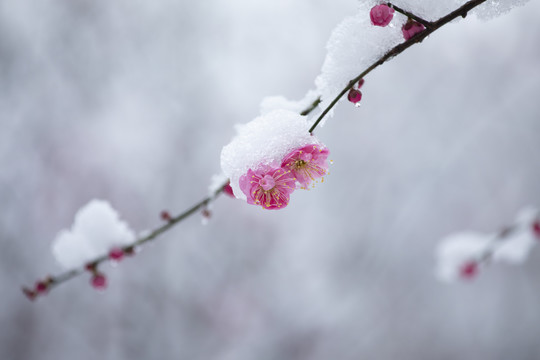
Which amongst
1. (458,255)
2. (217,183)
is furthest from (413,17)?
(458,255)

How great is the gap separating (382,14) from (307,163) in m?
0.37

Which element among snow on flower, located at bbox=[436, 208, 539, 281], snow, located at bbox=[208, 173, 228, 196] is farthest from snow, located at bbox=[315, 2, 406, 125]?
snow on flower, located at bbox=[436, 208, 539, 281]

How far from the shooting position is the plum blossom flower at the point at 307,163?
86 cm

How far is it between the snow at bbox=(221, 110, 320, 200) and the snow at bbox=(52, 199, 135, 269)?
2.62 ft

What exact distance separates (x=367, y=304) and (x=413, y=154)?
260cm

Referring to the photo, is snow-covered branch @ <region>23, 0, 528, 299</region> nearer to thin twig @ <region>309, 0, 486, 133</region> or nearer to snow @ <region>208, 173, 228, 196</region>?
thin twig @ <region>309, 0, 486, 133</region>

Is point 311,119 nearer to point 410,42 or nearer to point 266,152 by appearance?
point 266,152

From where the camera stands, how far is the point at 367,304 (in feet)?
20.6

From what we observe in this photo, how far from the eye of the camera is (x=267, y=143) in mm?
871

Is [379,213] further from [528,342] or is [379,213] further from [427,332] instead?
[528,342]

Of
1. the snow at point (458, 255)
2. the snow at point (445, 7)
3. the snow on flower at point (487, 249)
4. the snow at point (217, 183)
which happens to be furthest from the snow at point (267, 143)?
the snow at point (458, 255)

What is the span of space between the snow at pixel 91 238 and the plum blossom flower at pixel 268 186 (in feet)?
2.60

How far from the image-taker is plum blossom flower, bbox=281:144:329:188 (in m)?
0.86

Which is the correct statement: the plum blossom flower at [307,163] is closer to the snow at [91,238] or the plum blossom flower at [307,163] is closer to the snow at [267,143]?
the snow at [267,143]
